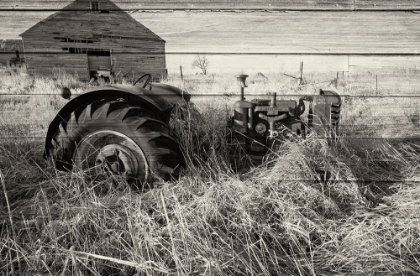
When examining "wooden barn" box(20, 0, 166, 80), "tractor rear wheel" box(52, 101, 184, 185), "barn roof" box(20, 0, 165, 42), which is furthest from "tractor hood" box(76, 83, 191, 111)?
"barn roof" box(20, 0, 165, 42)

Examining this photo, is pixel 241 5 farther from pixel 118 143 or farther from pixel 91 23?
pixel 118 143

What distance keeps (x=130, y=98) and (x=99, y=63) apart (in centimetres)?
47

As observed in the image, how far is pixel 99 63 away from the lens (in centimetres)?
302

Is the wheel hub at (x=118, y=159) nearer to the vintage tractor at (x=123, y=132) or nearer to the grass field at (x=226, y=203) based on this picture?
the vintage tractor at (x=123, y=132)

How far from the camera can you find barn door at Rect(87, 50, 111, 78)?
2.97m

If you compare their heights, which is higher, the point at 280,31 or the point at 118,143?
the point at 280,31

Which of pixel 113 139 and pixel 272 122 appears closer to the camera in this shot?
pixel 113 139

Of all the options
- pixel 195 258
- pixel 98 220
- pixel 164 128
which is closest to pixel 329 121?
pixel 164 128

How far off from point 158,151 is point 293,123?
1381 millimetres

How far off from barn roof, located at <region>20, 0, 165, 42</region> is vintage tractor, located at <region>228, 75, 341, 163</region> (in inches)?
42.8

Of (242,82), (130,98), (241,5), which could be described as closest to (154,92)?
(130,98)

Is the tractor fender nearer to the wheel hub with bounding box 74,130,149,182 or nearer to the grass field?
the grass field

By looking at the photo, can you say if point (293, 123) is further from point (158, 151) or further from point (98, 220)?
point (98, 220)

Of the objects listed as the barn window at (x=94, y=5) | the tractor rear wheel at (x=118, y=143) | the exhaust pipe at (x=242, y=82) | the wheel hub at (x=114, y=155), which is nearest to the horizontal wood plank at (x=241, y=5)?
the barn window at (x=94, y=5)
